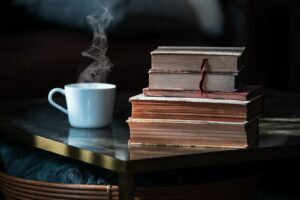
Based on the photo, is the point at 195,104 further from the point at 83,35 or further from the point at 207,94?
the point at 83,35

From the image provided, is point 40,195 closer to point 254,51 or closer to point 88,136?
point 88,136

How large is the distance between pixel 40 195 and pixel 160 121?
0.24 m

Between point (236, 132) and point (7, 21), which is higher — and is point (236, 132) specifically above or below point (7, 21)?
below

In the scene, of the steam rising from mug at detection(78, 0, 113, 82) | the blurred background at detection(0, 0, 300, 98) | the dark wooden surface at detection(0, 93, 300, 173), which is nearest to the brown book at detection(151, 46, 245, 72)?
the dark wooden surface at detection(0, 93, 300, 173)

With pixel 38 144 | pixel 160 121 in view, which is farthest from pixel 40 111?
pixel 160 121

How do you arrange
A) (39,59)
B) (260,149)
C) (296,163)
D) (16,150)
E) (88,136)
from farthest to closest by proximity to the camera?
(39,59)
(296,163)
(16,150)
(88,136)
(260,149)

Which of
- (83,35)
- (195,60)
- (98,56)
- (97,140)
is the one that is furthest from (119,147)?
(83,35)

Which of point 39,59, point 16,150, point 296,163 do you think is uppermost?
point 39,59

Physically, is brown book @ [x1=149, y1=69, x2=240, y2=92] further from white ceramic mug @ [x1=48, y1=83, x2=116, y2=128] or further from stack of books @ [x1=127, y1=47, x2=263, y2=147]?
white ceramic mug @ [x1=48, y1=83, x2=116, y2=128]

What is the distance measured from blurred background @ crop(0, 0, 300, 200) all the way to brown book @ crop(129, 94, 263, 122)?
331mm

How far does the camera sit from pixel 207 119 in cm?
109

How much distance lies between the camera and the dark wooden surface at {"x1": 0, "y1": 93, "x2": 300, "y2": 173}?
0.99 metres

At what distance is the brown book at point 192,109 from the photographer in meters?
1.08

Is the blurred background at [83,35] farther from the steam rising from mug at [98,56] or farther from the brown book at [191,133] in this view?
the brown book at [191,133]
